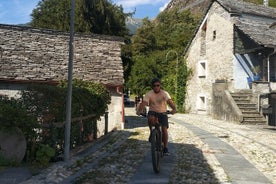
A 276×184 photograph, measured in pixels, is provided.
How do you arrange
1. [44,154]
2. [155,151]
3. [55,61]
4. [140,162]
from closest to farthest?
[155,151], [44,154], [140,162], [55,61]

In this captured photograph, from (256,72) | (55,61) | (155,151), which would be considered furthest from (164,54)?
(155,151)

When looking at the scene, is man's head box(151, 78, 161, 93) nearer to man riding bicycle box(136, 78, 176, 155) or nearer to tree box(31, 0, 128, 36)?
man riding bicycle box(136, 78, 176, 155)

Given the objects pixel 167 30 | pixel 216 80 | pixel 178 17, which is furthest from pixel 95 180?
pixel 178 17

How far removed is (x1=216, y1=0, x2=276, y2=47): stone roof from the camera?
21184 mm

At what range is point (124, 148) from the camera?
9.59 metres

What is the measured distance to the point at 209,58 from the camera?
26.5 metres

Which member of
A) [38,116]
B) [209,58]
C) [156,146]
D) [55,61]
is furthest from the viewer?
[209,58]

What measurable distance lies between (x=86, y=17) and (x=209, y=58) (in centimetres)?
1796

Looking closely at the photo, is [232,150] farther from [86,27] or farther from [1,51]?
[86,27]

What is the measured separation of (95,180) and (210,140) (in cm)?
664

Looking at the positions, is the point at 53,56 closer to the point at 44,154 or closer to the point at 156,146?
the point at 44,154

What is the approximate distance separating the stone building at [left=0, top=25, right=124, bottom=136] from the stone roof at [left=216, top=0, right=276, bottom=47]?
894cm

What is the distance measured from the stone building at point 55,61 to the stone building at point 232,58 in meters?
7.44

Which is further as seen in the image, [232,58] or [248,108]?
[232,58]
